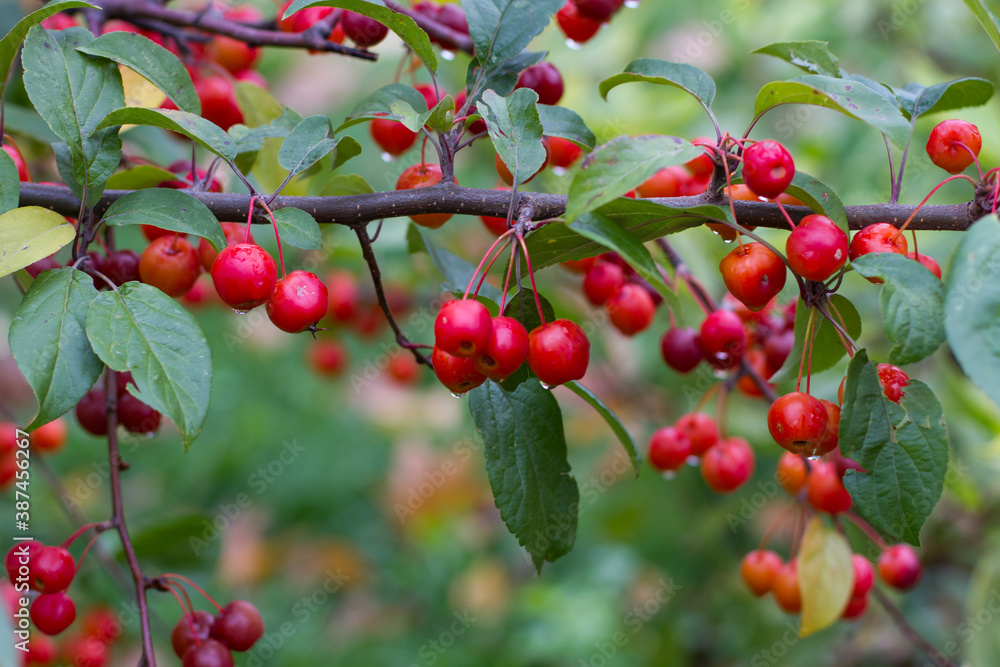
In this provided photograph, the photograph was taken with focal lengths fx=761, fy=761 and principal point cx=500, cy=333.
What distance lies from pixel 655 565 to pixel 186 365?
187 centimetres

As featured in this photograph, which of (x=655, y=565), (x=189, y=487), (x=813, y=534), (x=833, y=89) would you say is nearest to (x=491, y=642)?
(x=655, y=565)

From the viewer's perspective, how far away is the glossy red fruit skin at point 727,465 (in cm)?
140

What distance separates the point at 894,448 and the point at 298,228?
2.17ft

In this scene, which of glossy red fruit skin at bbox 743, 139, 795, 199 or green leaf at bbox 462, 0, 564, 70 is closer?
glossy red fruit skin at bbox 743, 139, 795, 199

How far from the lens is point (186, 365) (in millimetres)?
762

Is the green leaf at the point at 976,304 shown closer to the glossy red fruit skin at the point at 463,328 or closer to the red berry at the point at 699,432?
the glossy red fruit skin at the point at 463,328

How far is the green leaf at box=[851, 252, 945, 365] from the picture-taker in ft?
2.20

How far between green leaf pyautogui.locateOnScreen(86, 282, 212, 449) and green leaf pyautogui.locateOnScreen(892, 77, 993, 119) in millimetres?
870

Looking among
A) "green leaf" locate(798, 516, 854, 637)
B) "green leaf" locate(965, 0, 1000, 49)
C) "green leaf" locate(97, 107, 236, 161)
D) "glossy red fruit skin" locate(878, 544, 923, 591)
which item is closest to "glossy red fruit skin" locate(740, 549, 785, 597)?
"green leaf" locate(798, 516, 854, 637)

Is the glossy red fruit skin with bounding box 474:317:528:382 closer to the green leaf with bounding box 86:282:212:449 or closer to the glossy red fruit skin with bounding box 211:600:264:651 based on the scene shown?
the green leaf with bounding box 86:282:212:449

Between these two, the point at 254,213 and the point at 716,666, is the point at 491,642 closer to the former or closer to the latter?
the point at 716,666

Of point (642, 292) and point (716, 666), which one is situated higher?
point (642, 292)

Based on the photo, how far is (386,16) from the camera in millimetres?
862

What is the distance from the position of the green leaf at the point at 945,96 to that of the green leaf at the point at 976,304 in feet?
1.22
